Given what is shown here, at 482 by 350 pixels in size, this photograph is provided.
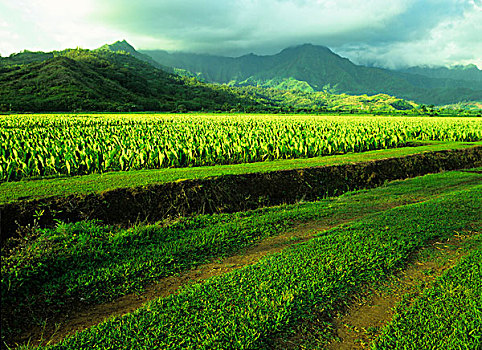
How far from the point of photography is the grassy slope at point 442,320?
119 inches

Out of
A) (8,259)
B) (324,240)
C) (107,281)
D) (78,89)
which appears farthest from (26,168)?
(78,89)

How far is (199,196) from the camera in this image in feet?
23.6

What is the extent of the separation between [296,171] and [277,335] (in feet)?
20.2

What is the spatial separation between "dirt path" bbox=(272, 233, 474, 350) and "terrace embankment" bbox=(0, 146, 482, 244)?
3863mm

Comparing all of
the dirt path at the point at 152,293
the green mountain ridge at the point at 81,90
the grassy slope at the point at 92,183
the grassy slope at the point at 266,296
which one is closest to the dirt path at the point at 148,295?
the dirt path at the point at 152,293

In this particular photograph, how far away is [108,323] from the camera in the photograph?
3.28 meters

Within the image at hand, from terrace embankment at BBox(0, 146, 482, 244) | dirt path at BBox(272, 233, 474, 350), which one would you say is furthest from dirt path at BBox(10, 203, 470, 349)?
terrace embankment at BBox(0, 146, 482, 244)

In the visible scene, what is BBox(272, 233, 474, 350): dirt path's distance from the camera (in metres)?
3.08

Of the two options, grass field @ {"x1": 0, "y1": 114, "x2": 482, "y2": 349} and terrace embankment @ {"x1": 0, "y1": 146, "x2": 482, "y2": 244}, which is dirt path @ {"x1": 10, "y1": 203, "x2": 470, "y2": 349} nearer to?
grass field @ {"x1": 0, "y1": 114, "x2": 482, "y2": 349}

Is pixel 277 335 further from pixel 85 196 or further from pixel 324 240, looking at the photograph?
pixel 85 196

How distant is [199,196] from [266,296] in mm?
3901

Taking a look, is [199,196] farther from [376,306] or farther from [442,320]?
[442,320]

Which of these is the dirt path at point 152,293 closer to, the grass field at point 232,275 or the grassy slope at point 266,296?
the grass field at point 232,275

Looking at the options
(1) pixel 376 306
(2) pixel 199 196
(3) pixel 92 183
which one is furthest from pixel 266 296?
(3) pixel 92 183
